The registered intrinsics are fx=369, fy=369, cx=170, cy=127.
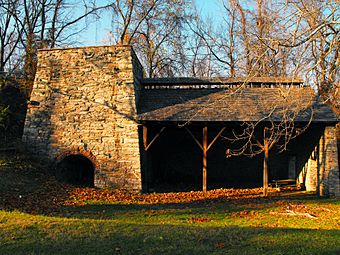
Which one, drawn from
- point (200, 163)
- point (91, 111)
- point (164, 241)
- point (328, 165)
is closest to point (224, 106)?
point (328, 165)

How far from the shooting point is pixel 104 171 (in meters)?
13.0

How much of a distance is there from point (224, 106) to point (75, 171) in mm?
6398

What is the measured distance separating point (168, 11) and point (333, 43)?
18856 mm

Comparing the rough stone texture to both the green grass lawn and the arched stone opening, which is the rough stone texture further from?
the arched stone opening

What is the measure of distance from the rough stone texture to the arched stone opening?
8.15 m

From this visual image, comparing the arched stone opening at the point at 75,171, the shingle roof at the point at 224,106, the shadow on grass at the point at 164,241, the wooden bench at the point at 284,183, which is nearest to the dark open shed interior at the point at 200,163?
the wooden bench at the point at 284,183

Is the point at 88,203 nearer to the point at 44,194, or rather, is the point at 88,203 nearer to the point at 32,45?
the point at 44,194

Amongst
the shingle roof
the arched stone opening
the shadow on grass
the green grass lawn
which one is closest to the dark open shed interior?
the shingle roof

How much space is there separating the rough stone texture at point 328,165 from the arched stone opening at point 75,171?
8149mm

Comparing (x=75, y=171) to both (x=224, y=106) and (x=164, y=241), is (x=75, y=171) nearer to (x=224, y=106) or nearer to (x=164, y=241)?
(x=224, y=106)

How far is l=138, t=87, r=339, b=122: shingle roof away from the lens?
12.5m

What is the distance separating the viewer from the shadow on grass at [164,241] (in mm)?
4777

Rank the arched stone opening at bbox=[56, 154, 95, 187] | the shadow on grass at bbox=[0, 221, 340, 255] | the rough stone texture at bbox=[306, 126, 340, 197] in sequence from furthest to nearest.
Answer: the arched stone opening at bbox=[56, 154, 95, 187], the rough stone texture at bbox=[306, 126, 340, 197], the shadow on grass at bbox=[0, 221, 340, 255]

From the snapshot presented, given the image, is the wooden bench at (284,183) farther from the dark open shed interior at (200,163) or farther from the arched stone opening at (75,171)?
the arched stone opening at (75,171)
